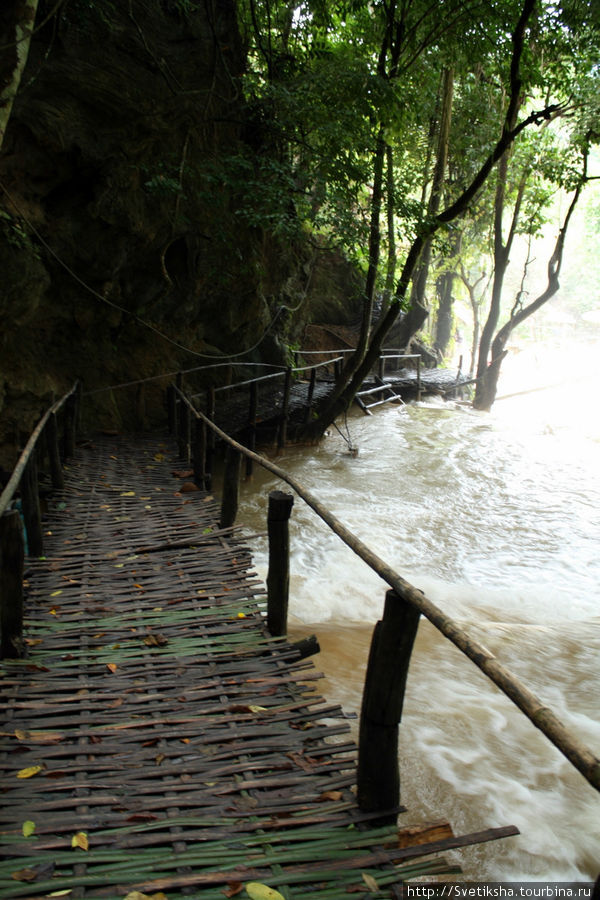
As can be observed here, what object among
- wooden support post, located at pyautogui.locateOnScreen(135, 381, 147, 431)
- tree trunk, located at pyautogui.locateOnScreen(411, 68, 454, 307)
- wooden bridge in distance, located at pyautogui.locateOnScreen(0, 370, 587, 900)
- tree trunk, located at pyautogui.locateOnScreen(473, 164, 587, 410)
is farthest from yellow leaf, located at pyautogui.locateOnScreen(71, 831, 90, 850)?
tree trunk, located at pyautogui.locateOnScreen(473, 164, 587, 410)

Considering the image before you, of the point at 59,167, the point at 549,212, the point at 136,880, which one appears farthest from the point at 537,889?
the point at 549,212

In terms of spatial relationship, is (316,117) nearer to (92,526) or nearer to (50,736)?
(92,526)

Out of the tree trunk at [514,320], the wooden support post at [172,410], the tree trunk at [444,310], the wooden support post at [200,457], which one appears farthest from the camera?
the tree trunk at [444,310]

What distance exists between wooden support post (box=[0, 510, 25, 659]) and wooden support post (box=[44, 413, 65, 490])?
3075 mm

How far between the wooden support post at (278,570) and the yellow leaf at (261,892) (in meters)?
1.67

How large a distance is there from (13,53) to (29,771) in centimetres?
565

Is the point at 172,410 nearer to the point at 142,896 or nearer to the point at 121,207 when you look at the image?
the point at 121,207

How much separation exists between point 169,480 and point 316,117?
19.5ft

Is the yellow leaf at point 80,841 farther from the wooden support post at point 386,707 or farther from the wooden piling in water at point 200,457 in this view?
the wooden piling in water at point 200,457

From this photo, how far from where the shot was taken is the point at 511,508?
9977mm

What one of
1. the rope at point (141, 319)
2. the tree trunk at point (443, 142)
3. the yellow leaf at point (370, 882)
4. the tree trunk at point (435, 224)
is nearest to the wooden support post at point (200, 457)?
the rope at point (141, 319)

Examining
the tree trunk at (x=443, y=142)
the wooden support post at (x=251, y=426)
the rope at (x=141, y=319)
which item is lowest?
the wooden support post at (x=251, y=426)

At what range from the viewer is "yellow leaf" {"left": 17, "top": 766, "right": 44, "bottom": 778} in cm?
224

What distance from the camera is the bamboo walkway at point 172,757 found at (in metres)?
1.88
